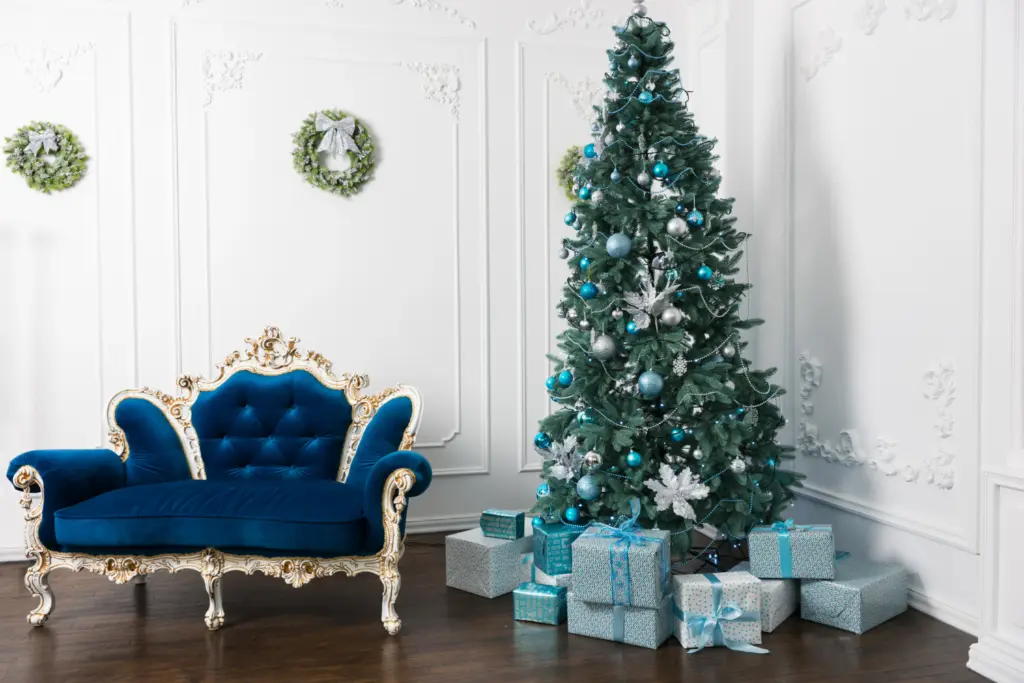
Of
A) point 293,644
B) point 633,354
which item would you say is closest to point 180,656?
point 293,644

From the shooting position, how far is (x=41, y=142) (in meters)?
4.36

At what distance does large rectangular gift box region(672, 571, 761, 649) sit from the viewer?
10.1ft

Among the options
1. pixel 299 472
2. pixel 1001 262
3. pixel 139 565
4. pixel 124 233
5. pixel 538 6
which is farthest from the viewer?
pixel 538 6

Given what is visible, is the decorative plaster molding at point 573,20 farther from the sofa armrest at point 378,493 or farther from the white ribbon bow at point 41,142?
the sofa armrest at point 378,493

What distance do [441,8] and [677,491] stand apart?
123 inches

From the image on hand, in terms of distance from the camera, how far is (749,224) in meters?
4.54

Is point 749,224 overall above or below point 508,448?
above

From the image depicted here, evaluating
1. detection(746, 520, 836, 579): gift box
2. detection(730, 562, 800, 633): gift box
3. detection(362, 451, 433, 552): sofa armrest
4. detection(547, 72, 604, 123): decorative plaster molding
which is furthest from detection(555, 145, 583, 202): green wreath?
detection(730, 562, 800, 633): gift box

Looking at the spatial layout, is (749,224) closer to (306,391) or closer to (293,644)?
(306,391)

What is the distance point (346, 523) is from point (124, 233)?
234cm

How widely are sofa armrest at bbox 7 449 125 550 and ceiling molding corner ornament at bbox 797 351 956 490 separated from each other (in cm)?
329

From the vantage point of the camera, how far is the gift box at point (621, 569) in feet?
9.94

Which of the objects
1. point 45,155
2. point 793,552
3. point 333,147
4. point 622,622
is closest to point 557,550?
point 622,622

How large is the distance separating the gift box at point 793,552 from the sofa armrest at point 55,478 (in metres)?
2.76
